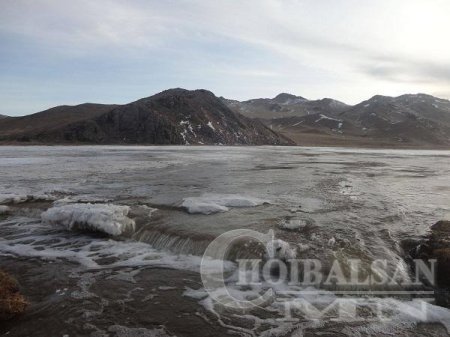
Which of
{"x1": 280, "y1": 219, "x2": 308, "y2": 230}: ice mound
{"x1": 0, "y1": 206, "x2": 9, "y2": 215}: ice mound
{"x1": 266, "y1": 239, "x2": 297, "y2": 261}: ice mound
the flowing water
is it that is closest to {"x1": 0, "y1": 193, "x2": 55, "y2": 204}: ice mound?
the flowing water

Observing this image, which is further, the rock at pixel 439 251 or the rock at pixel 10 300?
the rock at pixel 439 251

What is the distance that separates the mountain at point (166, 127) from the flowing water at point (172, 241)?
59922 mm

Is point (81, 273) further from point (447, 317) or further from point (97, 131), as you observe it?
point (97, 131)

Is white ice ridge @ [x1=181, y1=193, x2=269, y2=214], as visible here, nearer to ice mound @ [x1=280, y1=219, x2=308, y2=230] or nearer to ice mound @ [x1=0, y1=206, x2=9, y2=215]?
ice mound @ [x1=280, y1=219, x2=308, y2=230]

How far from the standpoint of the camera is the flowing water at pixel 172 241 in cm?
737

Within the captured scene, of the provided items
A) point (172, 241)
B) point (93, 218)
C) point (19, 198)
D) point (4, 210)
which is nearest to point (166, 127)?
point (19, 198)

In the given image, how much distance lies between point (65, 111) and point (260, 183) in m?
120

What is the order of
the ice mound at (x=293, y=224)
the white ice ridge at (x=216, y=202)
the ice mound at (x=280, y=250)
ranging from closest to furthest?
the ice mound at (x=280, y=250) < the ice mound at (x=293, y=224) < the white ice ridge at (x=216, y=202)

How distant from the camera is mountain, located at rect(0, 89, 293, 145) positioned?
8112cm

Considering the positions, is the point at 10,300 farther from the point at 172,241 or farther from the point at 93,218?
the point at 93,218

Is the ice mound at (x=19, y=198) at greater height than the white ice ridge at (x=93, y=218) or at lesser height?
greater

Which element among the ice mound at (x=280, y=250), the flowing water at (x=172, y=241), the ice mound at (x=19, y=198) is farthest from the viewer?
the ice mound at (x=19, y=198)

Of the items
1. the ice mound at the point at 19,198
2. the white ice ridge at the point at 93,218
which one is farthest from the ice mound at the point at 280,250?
the ice mound at the point at 19,198

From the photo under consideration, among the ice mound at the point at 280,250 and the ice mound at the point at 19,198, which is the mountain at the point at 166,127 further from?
the ice mound at the point at 280,250
